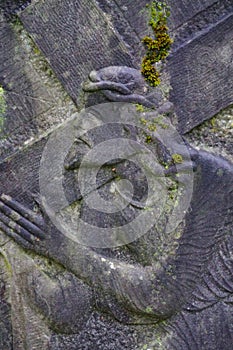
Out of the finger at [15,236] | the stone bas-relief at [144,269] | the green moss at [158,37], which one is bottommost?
the stone bas-relief at [144,269]

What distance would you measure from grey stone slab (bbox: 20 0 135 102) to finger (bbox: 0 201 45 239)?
0.57m

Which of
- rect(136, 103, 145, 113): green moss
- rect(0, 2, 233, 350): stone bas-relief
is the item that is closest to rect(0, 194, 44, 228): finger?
rect(0, 2, 233, 350): stone bas-relief

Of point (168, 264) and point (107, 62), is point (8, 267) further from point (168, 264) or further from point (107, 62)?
point (107, 62)

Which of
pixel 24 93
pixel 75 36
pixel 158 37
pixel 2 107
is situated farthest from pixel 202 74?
pixel 2 107

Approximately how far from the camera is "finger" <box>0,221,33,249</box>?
3480 millimetres

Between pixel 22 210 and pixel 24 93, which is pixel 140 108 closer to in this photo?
pixel 24 93

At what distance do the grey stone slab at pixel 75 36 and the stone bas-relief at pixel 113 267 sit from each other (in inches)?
1.5

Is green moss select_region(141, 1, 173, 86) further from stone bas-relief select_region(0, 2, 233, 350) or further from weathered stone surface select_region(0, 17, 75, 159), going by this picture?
weathered stone surface select_region(0, 17, 75, 159)

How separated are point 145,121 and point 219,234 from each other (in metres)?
0.61

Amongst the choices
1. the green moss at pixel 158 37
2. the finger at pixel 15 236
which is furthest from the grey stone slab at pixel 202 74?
the finger at pixel 15 236

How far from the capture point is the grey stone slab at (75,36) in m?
3.49

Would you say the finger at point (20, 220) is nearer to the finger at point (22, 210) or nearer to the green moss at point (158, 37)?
the finger at point (22, 210)

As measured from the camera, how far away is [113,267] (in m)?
3.51

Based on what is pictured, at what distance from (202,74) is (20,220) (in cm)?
105
